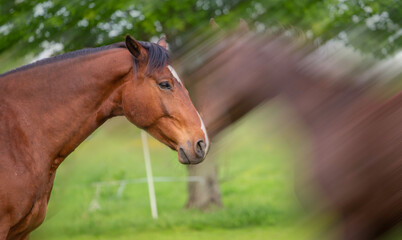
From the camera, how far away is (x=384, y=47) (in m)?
6.71

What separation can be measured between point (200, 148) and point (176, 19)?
3.91 metres

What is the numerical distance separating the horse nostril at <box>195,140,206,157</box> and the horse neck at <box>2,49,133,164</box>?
0.54 m

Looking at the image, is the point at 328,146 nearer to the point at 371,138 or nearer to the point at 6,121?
the point at 371,138

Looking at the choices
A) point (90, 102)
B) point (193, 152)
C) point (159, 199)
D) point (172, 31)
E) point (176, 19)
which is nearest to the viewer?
point (193, 152)

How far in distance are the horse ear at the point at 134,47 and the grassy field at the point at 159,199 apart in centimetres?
106

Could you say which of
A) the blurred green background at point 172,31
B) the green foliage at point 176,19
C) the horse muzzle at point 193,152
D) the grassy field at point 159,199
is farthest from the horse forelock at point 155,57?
the green foliage at point 176,19

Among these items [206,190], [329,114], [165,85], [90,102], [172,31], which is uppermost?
[329,114]

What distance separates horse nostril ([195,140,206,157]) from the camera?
10.2 ft

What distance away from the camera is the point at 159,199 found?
11.6m

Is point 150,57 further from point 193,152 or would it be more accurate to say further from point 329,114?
point 329,114

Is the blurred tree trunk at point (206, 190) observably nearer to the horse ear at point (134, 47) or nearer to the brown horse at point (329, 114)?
the brown horse at point (329, 114)

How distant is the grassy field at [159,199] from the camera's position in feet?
22.9

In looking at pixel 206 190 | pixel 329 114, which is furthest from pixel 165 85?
pixel 206 190

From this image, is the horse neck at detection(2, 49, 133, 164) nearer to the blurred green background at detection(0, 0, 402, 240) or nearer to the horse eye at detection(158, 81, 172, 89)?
the horse eye at detection(158, 81, 172, 89)
